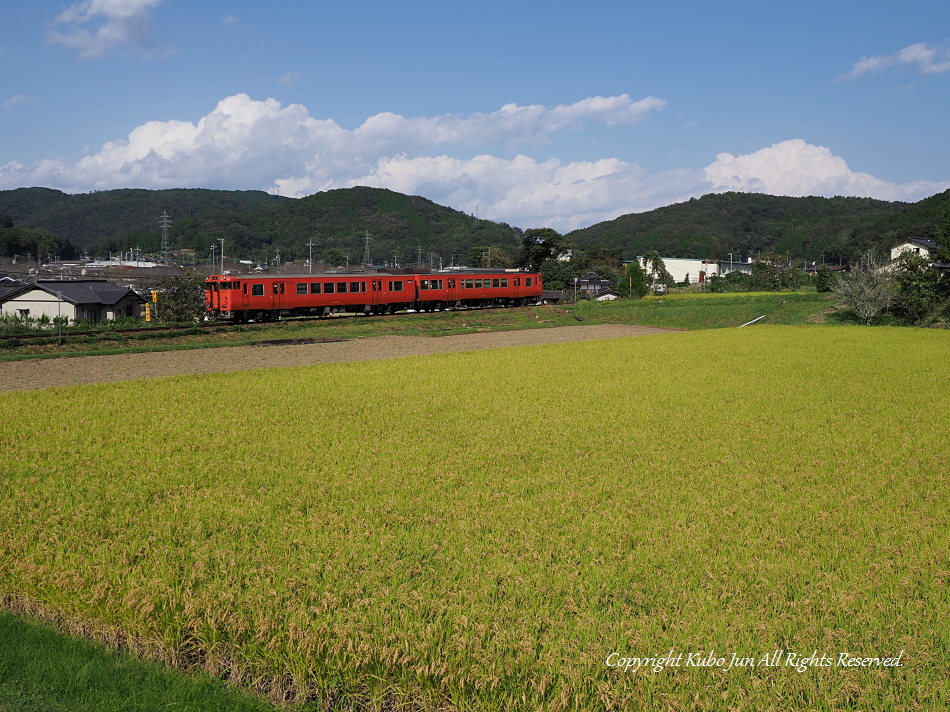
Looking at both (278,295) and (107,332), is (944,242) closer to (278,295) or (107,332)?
(278,295)

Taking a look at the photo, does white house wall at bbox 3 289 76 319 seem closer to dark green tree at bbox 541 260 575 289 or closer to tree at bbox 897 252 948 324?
tree at bbox 897 252 948 324

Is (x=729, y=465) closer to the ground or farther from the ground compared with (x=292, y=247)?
closer to the ground

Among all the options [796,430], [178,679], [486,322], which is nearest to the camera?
[178,679]

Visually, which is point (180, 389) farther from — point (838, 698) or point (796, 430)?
point (838, 698)

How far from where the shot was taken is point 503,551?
6.62m

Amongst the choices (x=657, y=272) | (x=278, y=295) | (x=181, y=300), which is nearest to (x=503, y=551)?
(x=278, y=295)

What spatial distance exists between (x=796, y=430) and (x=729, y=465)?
3.44 meters

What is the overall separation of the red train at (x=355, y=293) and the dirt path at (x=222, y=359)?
5.81 meters

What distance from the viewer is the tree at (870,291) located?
4312 cm

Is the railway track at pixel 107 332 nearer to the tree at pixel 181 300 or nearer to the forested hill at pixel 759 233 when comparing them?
the tree at pixel 181 300

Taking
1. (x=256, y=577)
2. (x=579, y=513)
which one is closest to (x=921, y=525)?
(x=579, y=513)

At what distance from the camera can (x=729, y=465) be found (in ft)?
33.2

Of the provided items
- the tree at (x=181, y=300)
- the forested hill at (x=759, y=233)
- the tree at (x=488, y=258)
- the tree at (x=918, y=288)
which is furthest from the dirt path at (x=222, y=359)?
the forested hill at (x=759, y=233)

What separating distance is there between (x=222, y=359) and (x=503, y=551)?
71.7 feet
